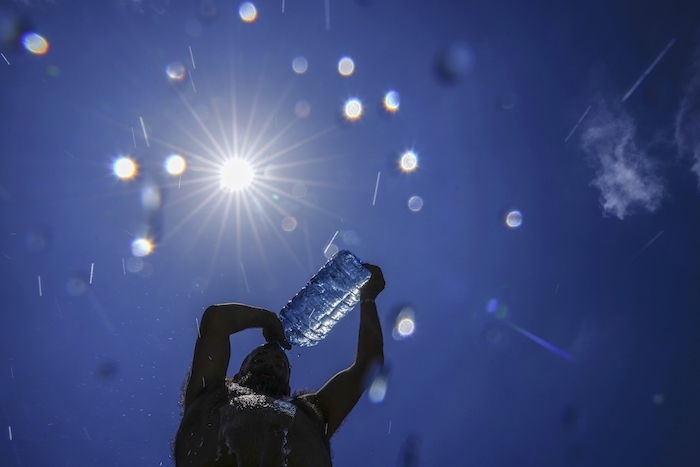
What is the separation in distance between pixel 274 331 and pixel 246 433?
129 centimetres

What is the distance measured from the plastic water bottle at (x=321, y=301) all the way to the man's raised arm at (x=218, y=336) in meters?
2.05

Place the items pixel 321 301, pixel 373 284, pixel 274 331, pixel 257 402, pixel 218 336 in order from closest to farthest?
pixel 257 402, pixel 218 336, pixel 274 331, pixel 373 284, pixel 321 301

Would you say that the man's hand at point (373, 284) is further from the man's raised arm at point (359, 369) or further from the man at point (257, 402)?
the man at point (257, 402)

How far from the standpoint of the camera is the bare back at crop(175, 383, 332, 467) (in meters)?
2.49

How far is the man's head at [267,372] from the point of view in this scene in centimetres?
340

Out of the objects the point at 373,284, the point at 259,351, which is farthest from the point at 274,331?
the point at 373,284

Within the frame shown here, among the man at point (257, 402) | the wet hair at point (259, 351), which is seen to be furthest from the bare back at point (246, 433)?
the wet hair at point (259, 351)

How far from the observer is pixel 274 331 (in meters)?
3.79

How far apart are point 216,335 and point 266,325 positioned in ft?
1.86

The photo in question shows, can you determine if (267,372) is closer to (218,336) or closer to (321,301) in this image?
(218,336)

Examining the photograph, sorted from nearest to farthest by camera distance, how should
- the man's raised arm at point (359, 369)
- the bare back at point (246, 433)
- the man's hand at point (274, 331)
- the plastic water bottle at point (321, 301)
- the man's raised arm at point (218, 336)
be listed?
the bare back at point (246, 433) → the man's raised arm at point (218, 336) → the man's raised arm at point (359, 369) → the man's hand at point (274, 331) → the plastic water bottle at point (321, 301)

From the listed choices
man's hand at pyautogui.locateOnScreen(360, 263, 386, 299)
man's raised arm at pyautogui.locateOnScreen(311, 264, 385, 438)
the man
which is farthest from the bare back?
man's hand at pyautogui.locateOnScreen(360, 263, 386, 299)

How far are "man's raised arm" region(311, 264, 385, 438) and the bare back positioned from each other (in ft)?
1.40

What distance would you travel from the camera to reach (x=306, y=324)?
6.21 meters
